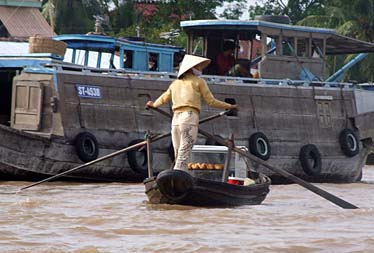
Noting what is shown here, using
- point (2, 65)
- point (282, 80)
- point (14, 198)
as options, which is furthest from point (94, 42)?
point (14, 198)

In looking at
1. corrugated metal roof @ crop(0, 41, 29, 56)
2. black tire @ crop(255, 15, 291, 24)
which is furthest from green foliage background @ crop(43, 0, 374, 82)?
black tire @ crop(255, 15, 291, 24)

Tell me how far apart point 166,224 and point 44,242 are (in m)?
1.68

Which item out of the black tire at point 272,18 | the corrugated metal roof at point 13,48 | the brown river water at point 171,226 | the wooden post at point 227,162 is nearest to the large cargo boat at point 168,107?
the black tire at point 272,18

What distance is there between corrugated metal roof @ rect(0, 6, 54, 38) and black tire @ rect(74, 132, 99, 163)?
15.3 m

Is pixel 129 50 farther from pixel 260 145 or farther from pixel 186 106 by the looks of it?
pixel 186 106

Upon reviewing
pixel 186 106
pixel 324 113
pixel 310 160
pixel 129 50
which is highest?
pixel 129 50

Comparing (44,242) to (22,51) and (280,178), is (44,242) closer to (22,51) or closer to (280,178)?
(280,178)

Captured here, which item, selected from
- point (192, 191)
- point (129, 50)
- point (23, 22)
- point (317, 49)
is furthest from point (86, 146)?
point (23, 22)

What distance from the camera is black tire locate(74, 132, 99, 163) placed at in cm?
1764

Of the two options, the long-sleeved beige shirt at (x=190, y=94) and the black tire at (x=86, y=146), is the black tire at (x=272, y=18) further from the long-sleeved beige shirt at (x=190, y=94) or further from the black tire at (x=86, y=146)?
the long-sleeved beige shirt at (x=190, y=94)

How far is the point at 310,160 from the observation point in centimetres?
2061

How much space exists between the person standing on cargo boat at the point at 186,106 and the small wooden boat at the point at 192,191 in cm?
17

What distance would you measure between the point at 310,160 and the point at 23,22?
1543 cm

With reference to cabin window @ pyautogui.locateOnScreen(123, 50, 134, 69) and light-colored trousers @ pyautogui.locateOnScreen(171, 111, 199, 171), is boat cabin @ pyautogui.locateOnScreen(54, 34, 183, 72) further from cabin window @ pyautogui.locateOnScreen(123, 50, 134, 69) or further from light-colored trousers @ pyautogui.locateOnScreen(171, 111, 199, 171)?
light-colored trousers @ pyautogui.locateOnScreen(171, 111, 199, 171)
